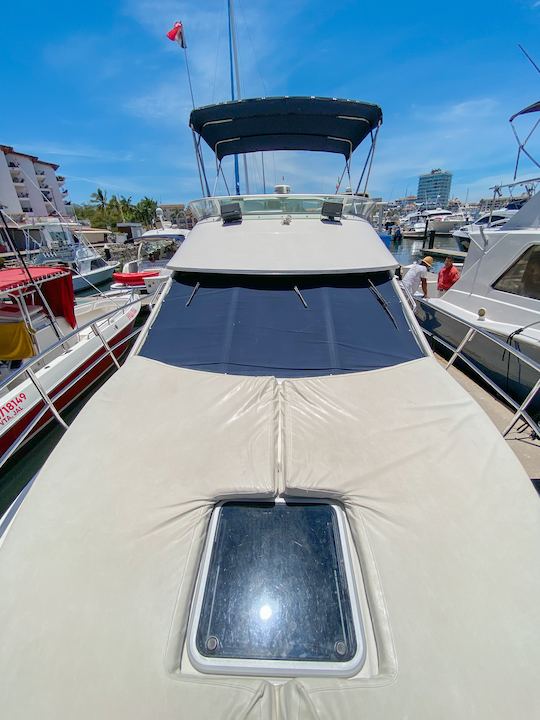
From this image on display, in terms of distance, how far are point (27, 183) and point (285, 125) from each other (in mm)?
61807

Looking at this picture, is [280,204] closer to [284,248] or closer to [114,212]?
[284,248]

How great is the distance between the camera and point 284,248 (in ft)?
11.7

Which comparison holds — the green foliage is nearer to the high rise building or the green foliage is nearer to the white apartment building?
the white apartment building

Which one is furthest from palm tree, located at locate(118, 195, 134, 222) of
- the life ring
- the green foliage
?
the life ring

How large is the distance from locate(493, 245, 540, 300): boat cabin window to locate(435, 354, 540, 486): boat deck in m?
1.75

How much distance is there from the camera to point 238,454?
198 centimetres

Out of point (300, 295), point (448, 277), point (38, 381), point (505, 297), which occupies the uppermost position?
point (300, 295)

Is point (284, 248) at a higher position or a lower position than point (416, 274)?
higher

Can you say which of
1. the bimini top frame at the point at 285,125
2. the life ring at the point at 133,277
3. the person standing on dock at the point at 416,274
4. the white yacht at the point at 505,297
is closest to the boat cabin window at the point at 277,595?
the white yacht at the point at 505,297

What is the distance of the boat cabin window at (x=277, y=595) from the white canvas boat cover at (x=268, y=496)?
0.08 m

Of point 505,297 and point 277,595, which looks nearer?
point 277,595

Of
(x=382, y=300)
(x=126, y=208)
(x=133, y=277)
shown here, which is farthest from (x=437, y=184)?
(x=382, y=300)

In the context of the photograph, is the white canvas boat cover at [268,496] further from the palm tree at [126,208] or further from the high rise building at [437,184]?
the high rise building at [437,184]

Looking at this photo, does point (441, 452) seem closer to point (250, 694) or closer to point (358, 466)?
point (358, 466)
